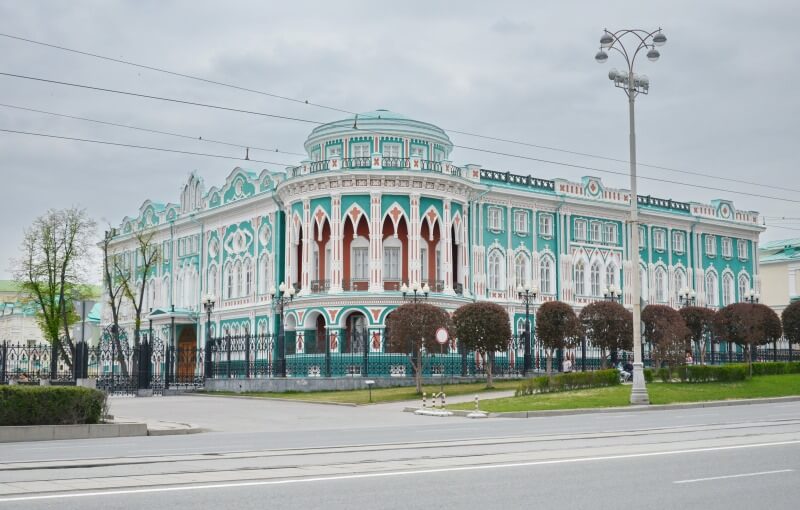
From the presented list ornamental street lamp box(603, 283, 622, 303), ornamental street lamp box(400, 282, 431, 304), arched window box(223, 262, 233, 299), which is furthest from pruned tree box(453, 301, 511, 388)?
arched window box(223, 262, 233, 299)

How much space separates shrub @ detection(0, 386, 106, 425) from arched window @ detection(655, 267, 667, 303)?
48.2 meters

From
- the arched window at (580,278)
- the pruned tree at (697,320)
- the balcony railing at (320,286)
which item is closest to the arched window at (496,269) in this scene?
the arched window at (580,278)

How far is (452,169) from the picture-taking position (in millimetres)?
52312

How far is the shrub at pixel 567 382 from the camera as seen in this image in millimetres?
34156

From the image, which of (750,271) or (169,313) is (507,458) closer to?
(169,313)

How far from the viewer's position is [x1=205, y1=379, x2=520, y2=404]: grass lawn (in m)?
36.5

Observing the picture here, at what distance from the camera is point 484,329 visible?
39.5 m

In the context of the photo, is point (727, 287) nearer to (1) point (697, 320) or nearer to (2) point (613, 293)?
(2) point (613, 293)

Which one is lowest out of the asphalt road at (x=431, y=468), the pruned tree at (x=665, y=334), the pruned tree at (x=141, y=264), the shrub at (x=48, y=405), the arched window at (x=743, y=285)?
the asphalt road at (x=431, y=468)

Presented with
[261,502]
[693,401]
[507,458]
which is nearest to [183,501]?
[261,502]

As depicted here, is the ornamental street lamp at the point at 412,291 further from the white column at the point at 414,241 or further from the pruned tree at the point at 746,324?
the pruned tree at the point at 746,324

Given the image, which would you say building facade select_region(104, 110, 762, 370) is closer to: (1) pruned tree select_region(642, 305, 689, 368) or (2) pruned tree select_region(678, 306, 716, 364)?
(1) pruned tree select_region(642, 305, 689, 368)

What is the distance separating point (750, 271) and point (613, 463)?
201ft

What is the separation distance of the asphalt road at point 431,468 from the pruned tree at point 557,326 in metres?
17.3
